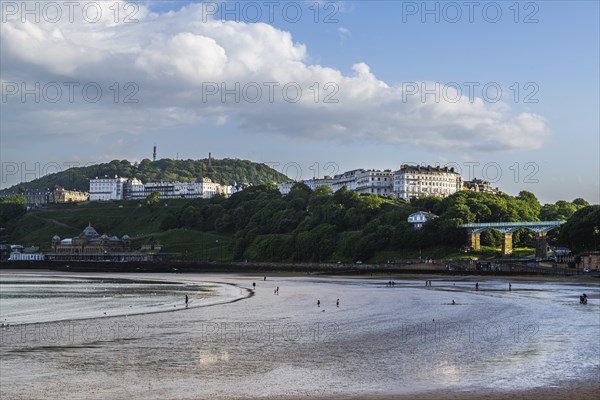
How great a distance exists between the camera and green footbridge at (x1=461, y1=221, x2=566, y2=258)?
112 meters

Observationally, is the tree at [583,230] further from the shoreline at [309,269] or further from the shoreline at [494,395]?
the shoreline at [494,395]

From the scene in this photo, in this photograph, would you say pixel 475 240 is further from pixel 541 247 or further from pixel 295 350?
pixel 295 350

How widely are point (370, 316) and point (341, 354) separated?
14602 millimetres

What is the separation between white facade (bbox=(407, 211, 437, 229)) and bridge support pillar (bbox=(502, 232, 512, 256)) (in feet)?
57.2

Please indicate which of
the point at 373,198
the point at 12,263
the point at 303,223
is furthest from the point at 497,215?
the point at 12,263

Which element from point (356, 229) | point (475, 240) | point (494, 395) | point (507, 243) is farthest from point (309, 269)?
point (494, 395)

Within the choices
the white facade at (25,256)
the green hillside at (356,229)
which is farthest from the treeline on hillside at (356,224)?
the white facade at (25,256)

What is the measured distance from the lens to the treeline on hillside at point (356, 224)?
127 meters

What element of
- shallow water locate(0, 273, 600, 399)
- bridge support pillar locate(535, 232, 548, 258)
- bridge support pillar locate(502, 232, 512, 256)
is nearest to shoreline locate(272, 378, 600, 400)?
shallow water locate(0, 273, 600, 399)

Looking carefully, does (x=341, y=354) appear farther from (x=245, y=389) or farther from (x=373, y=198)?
(x=373, y=198)

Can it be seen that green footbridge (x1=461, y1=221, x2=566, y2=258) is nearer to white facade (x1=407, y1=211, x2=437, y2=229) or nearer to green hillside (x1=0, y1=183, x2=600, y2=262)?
green hillside (x1=0, y1=183, x2=600, y2=262)

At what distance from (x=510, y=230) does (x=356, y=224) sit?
3711cm

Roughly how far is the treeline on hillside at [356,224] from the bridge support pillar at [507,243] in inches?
265

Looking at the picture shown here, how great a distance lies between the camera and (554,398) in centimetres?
1984
